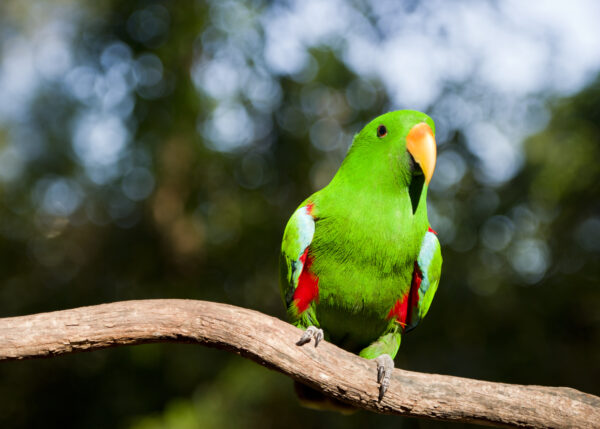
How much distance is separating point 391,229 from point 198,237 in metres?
5.23

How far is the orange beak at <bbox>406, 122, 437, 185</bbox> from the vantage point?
2.43 metres

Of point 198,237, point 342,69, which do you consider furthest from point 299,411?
point 342,69

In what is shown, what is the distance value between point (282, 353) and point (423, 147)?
1192 mm

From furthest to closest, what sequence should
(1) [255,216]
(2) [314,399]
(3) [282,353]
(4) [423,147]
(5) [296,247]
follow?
(1) [255,216], (2) [314,399], (5) [296,247], (4) [423,147], (3) [282,353]

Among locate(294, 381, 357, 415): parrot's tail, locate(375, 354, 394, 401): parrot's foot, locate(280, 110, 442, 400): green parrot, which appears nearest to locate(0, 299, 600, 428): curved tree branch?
locate(375, 354, 394, 401): parrot's foot

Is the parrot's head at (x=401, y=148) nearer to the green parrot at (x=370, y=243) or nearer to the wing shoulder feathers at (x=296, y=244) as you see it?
the green parrot at (x=370, y=243)

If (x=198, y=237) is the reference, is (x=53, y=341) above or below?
below

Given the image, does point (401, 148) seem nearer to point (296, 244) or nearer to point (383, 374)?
point (296, 244)

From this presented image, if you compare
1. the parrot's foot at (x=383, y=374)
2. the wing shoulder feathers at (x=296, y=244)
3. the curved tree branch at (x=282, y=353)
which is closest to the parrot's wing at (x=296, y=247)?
the wing shoulder feathers at (x=296, y=244)

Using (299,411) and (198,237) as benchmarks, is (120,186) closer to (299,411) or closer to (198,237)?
(198,237)

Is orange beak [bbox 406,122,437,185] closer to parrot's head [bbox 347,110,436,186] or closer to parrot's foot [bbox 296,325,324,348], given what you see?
parrot's head [bbox 347,110,436,186]

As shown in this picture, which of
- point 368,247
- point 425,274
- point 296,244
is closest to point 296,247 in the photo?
point 296,244

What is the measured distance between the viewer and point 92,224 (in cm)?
826

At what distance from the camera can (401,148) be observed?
252cm
